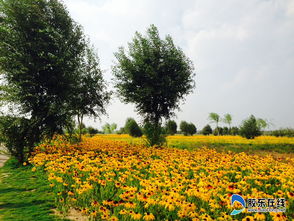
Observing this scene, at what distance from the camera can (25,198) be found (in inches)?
257

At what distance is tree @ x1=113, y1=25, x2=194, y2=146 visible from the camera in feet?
64.5

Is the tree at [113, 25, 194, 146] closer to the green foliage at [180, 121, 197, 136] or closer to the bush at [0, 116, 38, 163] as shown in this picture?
the bush at [0, 116, 38, 163]

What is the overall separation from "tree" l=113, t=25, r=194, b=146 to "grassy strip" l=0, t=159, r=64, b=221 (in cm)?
1122

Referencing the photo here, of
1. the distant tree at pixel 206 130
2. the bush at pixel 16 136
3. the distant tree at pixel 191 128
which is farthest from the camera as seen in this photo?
the distant tree at pixel 206 130

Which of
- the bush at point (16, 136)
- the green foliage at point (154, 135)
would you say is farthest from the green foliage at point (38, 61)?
the green foliage at point (154, 135)

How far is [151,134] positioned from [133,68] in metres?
6.35

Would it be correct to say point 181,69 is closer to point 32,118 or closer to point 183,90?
point 183,90

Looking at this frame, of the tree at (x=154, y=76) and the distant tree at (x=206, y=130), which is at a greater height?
the tree at (x=154, y=76)

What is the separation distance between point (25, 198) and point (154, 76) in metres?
14.7

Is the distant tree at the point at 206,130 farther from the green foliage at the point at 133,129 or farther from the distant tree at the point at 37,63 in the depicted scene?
the distant tree at the point at 37,63

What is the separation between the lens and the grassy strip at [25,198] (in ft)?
17.0

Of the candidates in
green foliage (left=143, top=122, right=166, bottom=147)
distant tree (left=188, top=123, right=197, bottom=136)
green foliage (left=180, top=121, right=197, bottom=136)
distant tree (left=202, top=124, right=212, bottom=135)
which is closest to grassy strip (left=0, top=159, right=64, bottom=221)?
green foliage (left=143, top=122, right=166, bottom=147)

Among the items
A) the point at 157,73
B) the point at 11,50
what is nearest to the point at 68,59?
the point at 11,50

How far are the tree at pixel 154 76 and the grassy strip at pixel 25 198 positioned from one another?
11.2m
